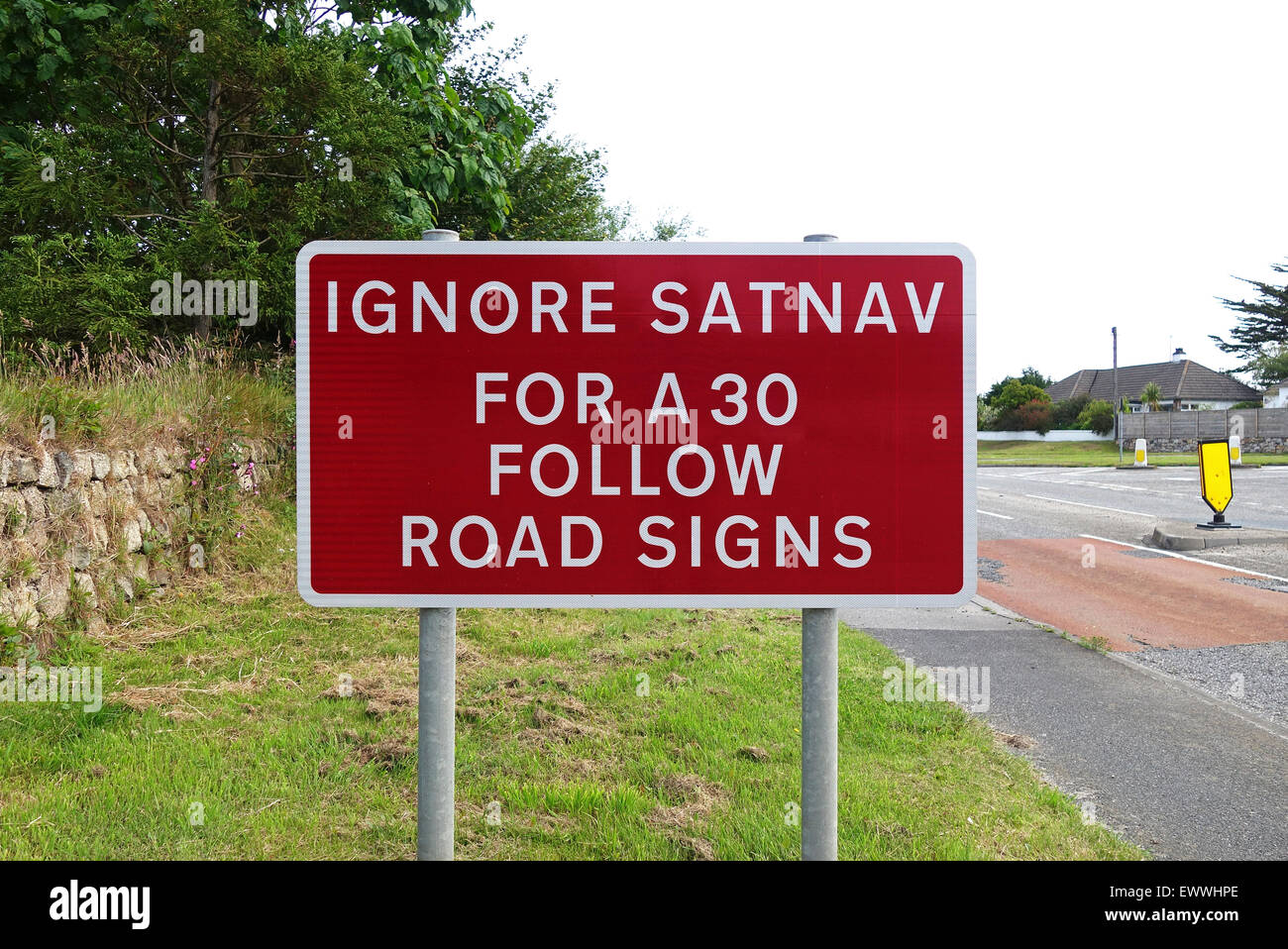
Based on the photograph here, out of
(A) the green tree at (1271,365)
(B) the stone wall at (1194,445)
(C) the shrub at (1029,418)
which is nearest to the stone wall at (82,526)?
(B) the stone wall at (1194,445)

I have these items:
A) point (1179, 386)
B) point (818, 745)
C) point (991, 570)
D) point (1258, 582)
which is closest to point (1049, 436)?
point (1179, 386)

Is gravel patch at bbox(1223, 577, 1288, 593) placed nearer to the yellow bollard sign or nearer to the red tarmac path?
the red tarmac path

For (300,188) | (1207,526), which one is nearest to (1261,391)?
(1207,526)

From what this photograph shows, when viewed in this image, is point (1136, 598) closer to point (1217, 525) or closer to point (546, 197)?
point (1217, 525)

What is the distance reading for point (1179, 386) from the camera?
64125mm

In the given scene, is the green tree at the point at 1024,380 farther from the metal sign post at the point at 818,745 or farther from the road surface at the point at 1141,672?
the metal sign post at the point at 818,745

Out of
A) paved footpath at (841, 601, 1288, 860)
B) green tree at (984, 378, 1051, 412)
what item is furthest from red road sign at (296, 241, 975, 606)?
green tree at (984, 378, 1051, 412)

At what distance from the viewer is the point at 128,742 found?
138 inches

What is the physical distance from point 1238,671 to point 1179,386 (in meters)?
71.8

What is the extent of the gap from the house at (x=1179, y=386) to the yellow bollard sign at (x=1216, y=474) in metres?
55.6

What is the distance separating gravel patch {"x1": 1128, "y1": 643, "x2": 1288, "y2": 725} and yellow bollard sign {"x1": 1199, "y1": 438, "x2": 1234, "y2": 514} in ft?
20.3

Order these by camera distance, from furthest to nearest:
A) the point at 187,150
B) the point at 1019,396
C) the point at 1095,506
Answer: the point at 1019,396
the point at 1095,506
the point at 187,150
